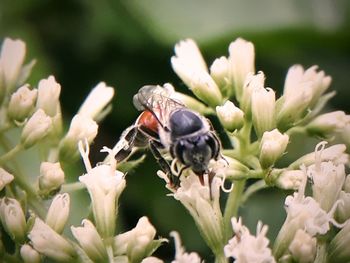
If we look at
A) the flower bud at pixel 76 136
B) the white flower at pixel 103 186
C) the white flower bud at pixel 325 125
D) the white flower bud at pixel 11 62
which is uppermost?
the white flower bud at pixel 11 62

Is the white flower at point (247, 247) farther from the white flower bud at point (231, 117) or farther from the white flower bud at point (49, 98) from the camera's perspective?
the white flower bud at point (49, 98)

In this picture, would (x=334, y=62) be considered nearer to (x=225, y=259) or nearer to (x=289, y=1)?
(x=289, y=1)

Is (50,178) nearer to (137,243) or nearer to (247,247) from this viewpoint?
(137,243)

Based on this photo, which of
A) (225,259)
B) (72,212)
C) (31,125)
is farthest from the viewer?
(72,212)

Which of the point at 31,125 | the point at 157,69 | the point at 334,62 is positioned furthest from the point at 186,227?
the point at 31,125

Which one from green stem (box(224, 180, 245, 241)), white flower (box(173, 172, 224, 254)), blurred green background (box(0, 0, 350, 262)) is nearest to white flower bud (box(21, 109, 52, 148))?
white flower (box(173, 172, 224, 254))

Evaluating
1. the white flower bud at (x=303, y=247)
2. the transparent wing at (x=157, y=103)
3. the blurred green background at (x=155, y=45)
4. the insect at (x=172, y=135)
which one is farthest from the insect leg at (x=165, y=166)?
the blurred green background at (x=155, y=45)
